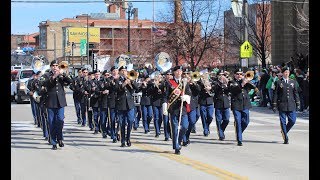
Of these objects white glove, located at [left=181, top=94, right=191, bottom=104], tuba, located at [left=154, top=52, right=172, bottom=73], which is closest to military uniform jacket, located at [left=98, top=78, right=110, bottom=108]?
tuba, located at [left=154, top=52, right=172, bottom=73]

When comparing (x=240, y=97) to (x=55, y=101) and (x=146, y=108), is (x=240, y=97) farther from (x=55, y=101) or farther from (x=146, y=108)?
(x=55, y=101)

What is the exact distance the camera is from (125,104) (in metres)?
14.6

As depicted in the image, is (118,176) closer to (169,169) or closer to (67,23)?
(169,169)

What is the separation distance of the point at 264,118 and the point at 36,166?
45.2 ft

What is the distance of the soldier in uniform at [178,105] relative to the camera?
13.2 meters

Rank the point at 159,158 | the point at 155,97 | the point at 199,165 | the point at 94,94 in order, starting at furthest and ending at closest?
the point at 94,94
the point at 155,97
the point at 159,158
the point at 199,165

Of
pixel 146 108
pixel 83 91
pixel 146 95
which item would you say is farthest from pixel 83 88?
pixel 146 95

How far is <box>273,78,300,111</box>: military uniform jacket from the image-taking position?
15133 millimetres

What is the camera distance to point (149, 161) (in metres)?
12.1

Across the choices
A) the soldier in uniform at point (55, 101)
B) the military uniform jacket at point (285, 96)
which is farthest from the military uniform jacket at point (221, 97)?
the soldier in uniform at point (55, 101)

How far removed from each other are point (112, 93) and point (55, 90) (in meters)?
1.91

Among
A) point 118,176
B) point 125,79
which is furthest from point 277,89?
point 118,176

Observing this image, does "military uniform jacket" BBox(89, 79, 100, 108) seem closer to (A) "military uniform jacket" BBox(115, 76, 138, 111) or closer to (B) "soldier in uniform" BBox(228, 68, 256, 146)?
(A) "military uniform jacket" BBox(115, 76, 138, 111)
